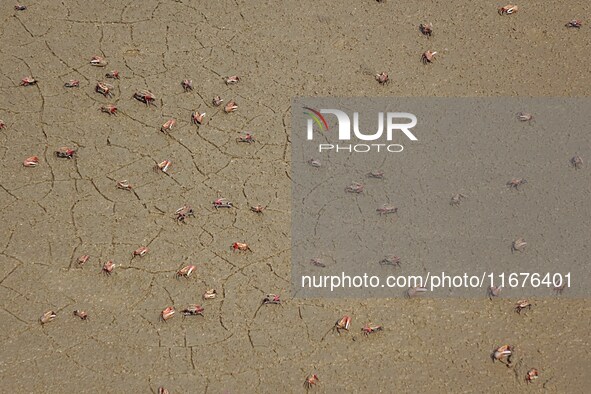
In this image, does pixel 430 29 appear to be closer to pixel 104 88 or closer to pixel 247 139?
pixel 247 139

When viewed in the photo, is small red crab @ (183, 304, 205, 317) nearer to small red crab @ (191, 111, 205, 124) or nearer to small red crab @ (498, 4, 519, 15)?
small red crab @ (191, 111, 205, 124)

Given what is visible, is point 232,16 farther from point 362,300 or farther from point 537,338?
point 537,338

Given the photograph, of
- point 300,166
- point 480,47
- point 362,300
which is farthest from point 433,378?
point 480,47

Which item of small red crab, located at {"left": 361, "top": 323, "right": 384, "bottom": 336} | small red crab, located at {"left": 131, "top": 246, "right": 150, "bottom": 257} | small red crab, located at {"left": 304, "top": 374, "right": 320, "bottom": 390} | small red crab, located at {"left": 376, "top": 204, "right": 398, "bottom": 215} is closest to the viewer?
small red crab, located at {"left": 304, "top": 374, "right": 320, "bottom": 390}

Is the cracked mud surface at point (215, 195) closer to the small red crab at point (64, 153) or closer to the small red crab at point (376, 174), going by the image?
the small red crab at point (64, 153)

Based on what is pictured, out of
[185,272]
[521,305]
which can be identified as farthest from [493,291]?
[185,272]

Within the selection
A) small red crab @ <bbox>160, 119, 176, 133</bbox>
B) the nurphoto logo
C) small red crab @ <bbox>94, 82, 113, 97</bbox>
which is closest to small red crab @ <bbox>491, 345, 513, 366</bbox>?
the nurphoto logo
